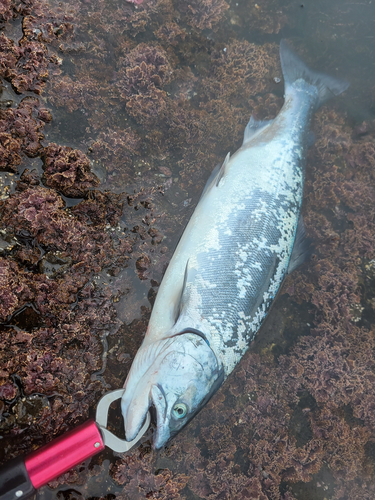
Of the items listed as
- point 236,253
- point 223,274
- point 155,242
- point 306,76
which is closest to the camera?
point 223,274

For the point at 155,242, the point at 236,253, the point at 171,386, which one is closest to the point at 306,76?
the point at 236,253

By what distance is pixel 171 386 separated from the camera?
2.36 meters

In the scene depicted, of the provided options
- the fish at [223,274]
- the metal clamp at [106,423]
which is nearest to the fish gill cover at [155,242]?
the metal clamp at [106,423]

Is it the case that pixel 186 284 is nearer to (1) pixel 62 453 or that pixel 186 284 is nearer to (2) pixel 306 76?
(1) pixel 62 453

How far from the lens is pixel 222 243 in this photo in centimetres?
293

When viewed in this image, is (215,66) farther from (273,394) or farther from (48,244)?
(273,394)

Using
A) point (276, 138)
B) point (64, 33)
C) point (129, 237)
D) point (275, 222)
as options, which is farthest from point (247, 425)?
point (64, 33)

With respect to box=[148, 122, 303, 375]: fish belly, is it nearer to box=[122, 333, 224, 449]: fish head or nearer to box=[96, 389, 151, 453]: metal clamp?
box=[122, 333, 224, 449]: fish head

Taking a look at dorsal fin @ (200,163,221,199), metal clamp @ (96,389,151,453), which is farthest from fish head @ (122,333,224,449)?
dorsal fin @ (200,163,221,199)

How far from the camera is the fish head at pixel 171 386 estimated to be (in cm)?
233

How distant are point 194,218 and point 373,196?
2.87m

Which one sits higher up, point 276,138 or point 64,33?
point 64,33

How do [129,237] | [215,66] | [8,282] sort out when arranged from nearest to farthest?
[8,282] → [129,237] → [215,66]

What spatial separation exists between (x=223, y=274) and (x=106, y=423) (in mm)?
1811
